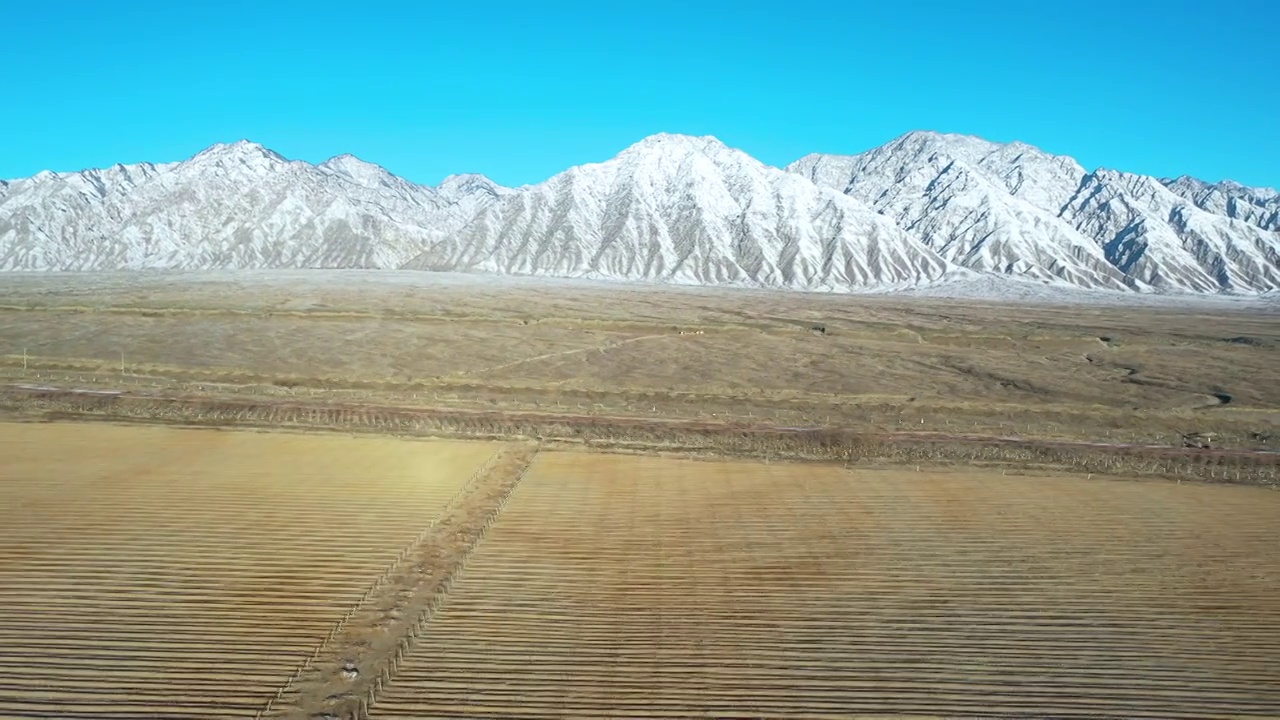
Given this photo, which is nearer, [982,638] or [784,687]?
[784,687]

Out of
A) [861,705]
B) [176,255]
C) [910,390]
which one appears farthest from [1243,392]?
[176,255]

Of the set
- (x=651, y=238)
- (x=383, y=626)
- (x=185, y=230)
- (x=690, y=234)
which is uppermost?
(x=690, y=234)

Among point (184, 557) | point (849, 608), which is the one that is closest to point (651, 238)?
point (184, 557)

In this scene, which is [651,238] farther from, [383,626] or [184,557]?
[383,626]

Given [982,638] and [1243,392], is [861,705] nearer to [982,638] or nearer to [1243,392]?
[982,638]

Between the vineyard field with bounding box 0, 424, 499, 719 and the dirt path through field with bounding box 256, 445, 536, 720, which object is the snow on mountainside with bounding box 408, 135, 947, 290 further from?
the dirt path through field with bounding box 256, 445, 536, 720

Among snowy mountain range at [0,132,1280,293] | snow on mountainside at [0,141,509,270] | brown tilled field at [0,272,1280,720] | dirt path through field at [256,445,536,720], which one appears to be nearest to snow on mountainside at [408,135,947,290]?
snowy mountain range at [0,132,1280,293]
